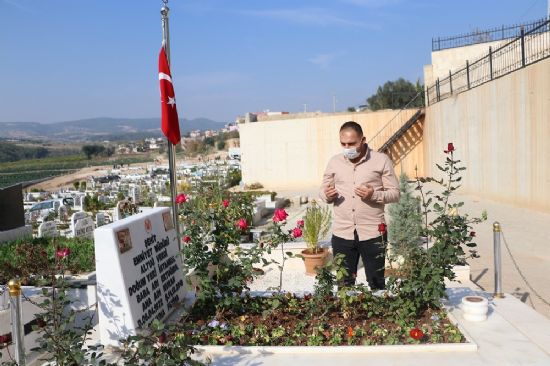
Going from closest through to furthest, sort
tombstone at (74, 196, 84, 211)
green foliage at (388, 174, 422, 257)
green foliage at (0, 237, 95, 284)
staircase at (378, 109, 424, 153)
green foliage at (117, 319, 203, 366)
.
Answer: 1. green foliage at (117, 319, 203, 366)
2. green foliage at (0, 237, 95, 284)
3. green foliage at (388, 174, 422, 257)
4. tombstone at (74, 196, 84, 211)
5. staircase at (378, 109, 424, 153)

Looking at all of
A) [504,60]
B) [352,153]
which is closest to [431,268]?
[352,153]

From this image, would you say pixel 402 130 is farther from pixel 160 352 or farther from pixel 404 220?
pixel 160 352

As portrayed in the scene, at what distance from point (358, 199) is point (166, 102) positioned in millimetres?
2488

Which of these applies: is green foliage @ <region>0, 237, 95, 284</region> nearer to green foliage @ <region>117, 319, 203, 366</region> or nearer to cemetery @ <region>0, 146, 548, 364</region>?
cemetery @ <region>0, 146, 548, 364</region>

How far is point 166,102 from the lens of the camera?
5191 mm

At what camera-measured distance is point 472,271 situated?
21.3ft

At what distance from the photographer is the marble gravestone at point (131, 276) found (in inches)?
122

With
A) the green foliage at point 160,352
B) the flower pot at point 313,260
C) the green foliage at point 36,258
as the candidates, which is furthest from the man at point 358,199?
the flower pot at point 313,260

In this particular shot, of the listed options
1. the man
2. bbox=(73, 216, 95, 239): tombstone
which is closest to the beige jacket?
the man

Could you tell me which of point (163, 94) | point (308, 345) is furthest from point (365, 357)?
point (163, 94)

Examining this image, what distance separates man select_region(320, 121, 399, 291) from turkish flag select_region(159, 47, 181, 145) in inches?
77.6

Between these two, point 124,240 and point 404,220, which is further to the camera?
point 404,220

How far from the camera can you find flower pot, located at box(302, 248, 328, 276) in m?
6.54

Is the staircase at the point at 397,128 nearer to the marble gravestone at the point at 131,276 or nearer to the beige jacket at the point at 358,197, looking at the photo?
the beige jacket at the point at 358,197
